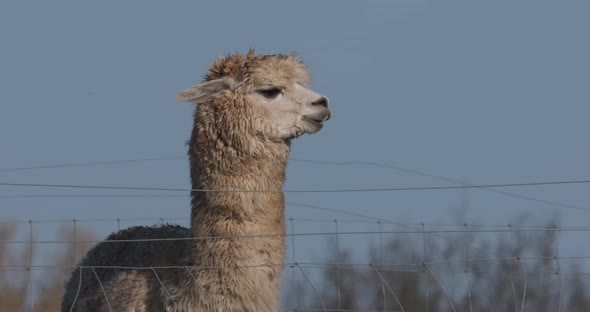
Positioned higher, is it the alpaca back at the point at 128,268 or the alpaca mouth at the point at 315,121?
the alpaca mouth at the point at 315,121

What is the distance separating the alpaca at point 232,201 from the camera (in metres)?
7.87

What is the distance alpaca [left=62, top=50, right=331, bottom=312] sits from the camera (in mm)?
7875

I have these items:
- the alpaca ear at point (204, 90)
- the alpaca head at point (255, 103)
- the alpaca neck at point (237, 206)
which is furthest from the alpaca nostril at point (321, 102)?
the alpaca ear at point (204, 90)

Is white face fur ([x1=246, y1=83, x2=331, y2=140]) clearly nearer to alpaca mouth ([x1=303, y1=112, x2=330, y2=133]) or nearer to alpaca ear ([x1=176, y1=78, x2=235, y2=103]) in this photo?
alpaca mouth ([x1=303, y1=112, x2=330, y2=133])

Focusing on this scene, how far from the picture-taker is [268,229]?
26.6 feet

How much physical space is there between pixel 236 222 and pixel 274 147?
1.73ft

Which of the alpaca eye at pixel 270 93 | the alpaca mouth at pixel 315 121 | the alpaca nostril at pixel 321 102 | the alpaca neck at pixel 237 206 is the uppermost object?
the alpaca eye at pixel 270 93

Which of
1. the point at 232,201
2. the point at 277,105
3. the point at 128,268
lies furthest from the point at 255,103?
the point at 128,268

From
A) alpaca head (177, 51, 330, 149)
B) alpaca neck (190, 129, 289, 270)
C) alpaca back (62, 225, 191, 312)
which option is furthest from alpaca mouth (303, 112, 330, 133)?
alpaca back (62, 225, 191, 312)

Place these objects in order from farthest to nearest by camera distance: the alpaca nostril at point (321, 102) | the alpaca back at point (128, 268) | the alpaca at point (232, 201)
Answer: the alpaca nostril at point (321, 102) < the alpaca back at point (128, 268) < the alpaca at point (232, 201)

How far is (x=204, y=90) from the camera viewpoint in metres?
8.33

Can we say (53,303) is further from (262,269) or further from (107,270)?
(262,269)

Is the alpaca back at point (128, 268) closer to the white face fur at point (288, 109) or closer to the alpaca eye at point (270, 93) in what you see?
the white face fur at point (288, 109)

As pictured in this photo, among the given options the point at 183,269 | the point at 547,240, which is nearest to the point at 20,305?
the point at 183,269
